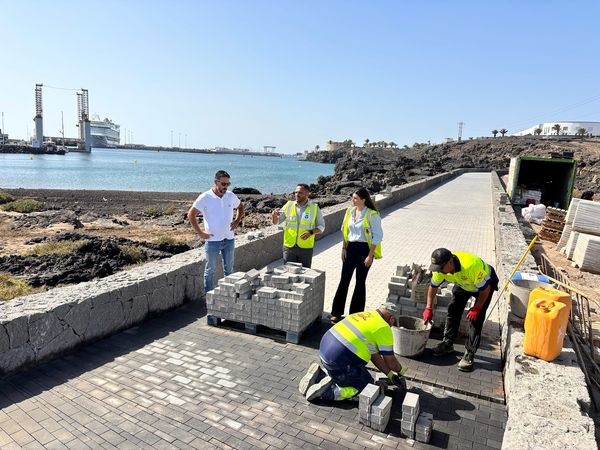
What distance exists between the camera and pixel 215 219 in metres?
6.29

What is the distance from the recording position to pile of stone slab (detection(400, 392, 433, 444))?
3615 mm

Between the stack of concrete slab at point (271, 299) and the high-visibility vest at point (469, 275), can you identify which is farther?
the stack of concrete slab at point (271, 299)

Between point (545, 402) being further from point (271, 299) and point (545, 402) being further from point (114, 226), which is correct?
point (114, 226)

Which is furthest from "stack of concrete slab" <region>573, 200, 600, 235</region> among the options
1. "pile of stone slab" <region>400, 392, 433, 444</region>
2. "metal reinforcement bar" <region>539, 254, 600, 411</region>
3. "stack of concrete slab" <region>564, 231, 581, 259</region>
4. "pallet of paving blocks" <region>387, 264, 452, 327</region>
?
"pile of stone slab" <region>400, 392, 433, 444</region>

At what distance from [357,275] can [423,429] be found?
2512 mm

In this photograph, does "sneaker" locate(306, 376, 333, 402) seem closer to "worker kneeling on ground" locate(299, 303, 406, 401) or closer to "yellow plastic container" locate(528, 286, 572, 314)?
"worker kneeling on ground" locate(299, 303, 406, 401)

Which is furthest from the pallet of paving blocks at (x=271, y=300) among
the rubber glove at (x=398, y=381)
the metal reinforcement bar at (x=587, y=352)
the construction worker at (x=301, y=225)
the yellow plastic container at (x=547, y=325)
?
the metal reinforcement bar at (x=587, y=352)

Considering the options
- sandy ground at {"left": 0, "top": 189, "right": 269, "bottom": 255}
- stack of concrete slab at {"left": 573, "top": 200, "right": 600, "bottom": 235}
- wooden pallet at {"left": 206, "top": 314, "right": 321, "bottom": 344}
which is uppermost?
stack of concrete slab at {"left": 573, "top": 200, "right": 600, "bottom": 235}

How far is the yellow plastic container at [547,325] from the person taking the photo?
3.99 meters

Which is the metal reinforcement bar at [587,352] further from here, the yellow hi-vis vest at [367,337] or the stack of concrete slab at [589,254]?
the stack of concrete slab at [589,254]

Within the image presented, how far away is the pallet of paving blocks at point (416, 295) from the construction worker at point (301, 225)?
4.48ft

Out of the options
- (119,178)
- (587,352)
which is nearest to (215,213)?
(587,352)

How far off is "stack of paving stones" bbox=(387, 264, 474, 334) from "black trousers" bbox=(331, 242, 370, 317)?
438 millimetres

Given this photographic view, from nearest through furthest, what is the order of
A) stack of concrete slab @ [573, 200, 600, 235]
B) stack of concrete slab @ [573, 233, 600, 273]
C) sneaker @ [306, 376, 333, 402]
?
1. sneaker @ [306, 376, 333, 402]
2. stack of concrete slab @ [573, 233, 600, 273]
3. stack of concrete slab @ [573, 200, 600, 235]
